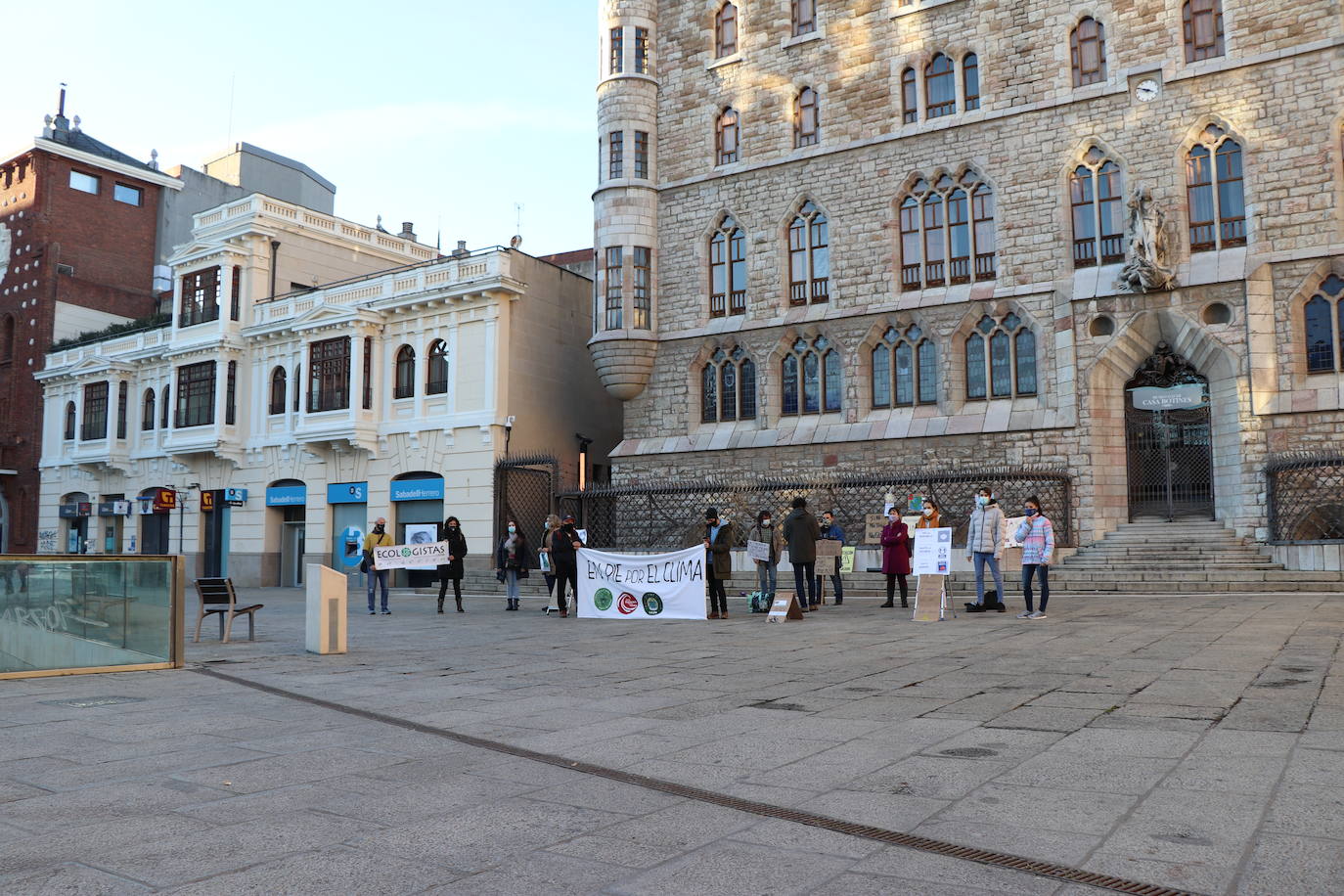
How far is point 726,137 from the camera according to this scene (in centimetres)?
3150

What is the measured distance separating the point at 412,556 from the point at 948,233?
53.2 feet

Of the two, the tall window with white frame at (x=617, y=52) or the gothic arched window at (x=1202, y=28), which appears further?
the tall window with white frame at (x=617, y=52)

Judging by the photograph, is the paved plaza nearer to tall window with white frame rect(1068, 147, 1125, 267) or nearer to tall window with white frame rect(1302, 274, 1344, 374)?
tall window with white frame rect(1302, 274, 1344, 374)

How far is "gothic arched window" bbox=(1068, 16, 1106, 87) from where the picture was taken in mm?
26141

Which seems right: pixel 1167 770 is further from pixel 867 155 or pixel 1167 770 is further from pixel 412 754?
pixel 867 155

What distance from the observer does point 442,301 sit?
32.2 meters

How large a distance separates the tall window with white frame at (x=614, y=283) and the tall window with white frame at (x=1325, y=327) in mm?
17583

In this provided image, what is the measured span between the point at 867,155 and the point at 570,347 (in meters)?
11.2

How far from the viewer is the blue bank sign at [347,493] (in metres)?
33.8

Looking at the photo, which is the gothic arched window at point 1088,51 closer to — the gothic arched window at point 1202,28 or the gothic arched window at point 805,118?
the gothic arched window at point 1202,28

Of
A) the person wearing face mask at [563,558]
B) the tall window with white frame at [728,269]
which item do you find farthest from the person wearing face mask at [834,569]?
the tall window with white frame at [728,269]

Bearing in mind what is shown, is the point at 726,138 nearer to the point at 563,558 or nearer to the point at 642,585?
the point at 563,558

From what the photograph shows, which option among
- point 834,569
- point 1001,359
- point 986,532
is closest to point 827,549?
point 834,569

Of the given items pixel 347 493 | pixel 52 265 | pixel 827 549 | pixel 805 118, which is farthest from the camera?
pixel 52 265
